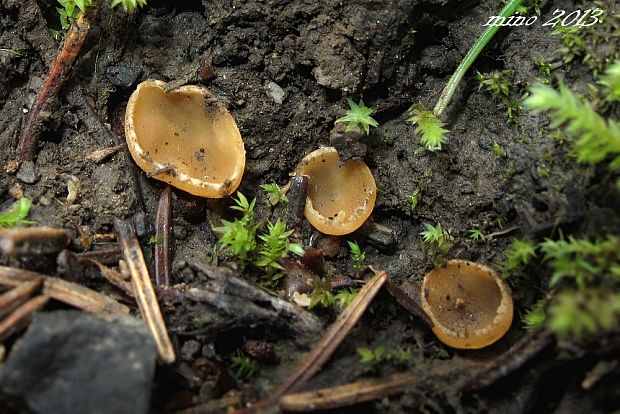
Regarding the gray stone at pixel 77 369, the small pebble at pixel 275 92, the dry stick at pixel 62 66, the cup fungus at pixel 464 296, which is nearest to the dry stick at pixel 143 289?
the gray stone at pixel 77 369

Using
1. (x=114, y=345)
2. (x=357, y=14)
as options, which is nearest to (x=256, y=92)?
(x=357, y=14)

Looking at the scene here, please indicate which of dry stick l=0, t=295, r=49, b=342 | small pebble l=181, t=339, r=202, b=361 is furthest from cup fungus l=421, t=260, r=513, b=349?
dry stick l=0, t=295, r=49, b=342

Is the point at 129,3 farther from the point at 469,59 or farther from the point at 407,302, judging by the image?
the point at 407,302

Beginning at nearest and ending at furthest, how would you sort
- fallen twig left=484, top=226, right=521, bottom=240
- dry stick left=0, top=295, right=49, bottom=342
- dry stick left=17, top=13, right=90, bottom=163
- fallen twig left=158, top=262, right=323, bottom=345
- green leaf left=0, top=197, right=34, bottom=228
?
1. dry stick left=0, top=295, right=49, bottom=342
2. fallen twig left=158, top=262, right=323, bottom=345
3. green leaf left=0, top=197, right=34, bottom=228
4. fallen twig left=484, top=226, right=521, bottom=240
5. dry stick left=17, top=13, right=90, bottom=163

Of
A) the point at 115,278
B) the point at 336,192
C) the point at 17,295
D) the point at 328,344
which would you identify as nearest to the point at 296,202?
the point at 336,192

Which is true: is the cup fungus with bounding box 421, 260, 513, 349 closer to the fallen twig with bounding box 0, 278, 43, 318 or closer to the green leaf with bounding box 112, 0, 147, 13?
the fallen twig with bounding box 0, 278, 43, 318

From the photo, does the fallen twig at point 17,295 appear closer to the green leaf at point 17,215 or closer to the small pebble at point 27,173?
the green leaf at point 17,215

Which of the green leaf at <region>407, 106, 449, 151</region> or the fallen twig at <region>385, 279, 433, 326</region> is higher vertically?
the green leaf at <region>407, 106, 449, 151</region>
